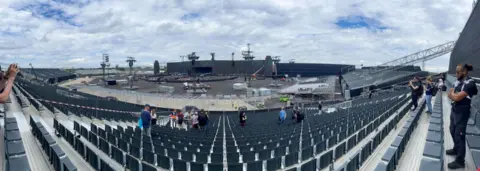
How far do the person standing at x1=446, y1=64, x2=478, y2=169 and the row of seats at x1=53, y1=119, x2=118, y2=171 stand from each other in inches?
257

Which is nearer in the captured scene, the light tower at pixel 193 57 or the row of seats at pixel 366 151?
the row of seats at pixel 366 151

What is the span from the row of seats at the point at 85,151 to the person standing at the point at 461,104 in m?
6.53

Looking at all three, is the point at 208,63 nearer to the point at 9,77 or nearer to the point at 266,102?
the point at 266,102

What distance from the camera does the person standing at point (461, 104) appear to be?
4711 millimetres

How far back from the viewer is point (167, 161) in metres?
6.80

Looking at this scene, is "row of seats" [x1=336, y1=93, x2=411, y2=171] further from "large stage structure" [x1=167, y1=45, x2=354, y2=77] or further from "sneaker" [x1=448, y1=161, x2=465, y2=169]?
"large stage structure" [x1=167, y1=45, x2=354, y2=77]

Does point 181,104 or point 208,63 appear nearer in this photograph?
point 181,104

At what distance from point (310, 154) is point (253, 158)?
1647 millimetres

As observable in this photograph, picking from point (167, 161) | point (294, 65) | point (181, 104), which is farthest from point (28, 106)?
point (294, 65)

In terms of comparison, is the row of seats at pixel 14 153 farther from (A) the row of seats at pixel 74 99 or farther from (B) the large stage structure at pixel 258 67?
(B) the large stage structure at pixel 258 67

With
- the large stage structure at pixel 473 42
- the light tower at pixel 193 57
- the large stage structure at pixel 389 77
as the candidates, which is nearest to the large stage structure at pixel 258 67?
the light tower at pixel 193 57

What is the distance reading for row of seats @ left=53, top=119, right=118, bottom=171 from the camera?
20.5 feet

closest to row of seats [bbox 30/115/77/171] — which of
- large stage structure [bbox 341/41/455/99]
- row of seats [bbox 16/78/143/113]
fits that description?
row of seats [bbox 16/78/143/113]

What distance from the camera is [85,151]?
7.44 m
